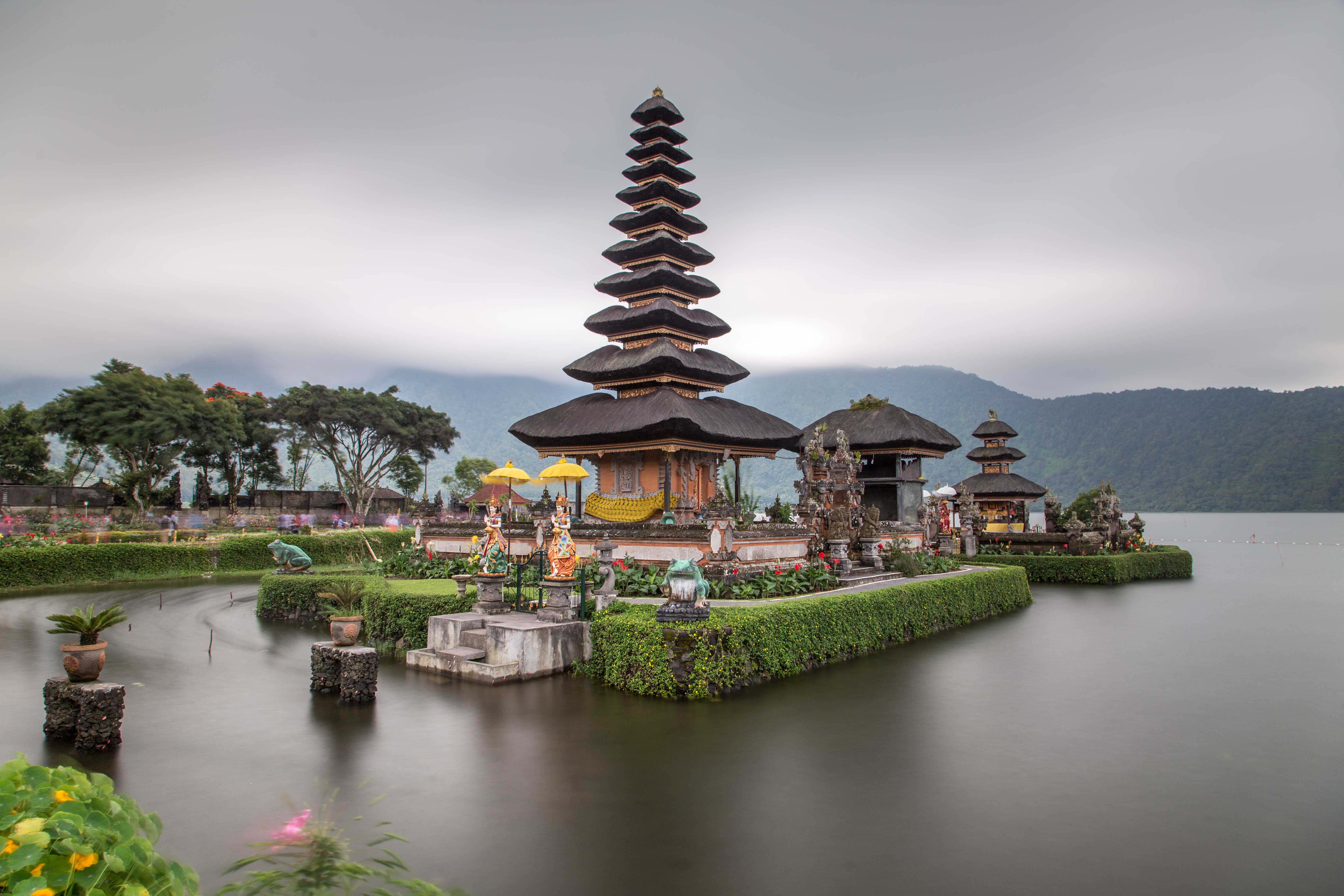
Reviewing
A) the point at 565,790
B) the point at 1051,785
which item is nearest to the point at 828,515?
the point at 1051,785

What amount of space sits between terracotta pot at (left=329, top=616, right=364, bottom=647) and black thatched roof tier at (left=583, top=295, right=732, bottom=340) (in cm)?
1555

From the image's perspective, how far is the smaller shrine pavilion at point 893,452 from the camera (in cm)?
3206

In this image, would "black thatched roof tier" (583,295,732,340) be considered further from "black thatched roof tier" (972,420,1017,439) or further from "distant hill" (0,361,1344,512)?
"distant hill" (0,361,1344,512)

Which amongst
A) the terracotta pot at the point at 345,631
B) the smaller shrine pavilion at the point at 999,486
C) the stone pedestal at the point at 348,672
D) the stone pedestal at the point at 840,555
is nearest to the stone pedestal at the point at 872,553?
the stone pedestal at the point at 840,555

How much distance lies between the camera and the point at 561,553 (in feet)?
41.8

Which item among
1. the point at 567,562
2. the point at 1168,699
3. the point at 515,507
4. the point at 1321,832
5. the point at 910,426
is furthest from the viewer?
the point at 515,507

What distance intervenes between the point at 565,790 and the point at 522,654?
4.72 metres

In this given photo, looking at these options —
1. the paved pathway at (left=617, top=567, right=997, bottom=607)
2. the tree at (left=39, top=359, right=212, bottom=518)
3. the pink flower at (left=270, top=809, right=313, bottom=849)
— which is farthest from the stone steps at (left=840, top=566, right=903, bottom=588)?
the tree at (left=39, top=359, right=212, bottom=518)

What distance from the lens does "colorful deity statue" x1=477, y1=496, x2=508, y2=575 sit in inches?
524

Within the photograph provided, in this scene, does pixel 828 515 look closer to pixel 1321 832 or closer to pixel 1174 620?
pixel 1174 620

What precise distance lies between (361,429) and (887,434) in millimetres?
31997

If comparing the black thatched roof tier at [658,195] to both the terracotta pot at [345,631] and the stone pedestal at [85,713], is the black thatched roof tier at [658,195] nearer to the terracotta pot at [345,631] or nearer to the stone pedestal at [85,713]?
the terracotta pot at [345,631]

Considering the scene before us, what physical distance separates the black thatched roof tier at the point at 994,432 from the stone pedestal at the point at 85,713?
4050 centimetres

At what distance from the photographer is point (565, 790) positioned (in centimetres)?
729
